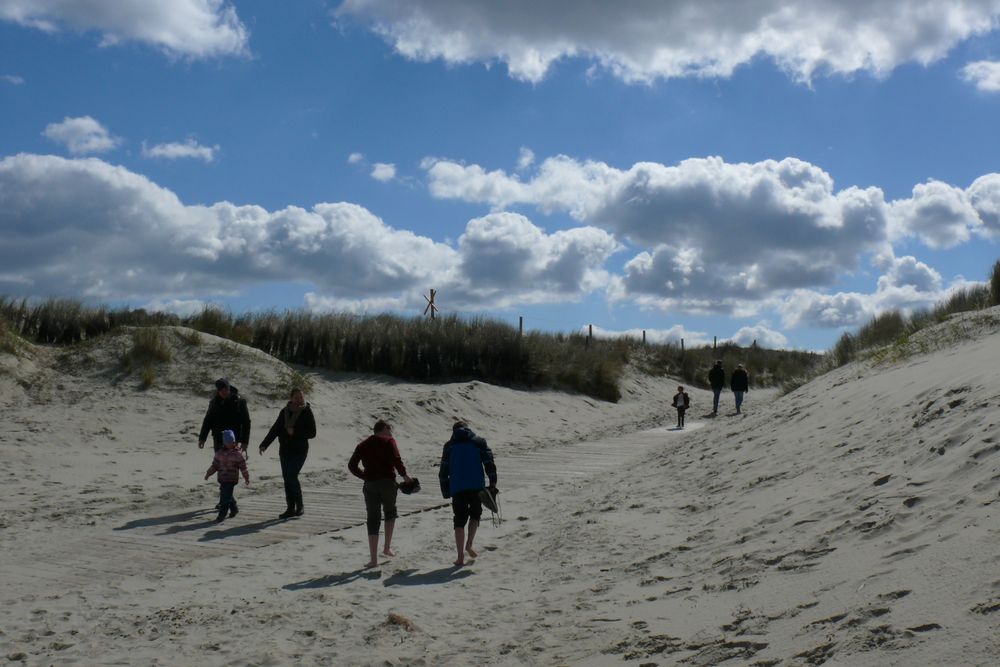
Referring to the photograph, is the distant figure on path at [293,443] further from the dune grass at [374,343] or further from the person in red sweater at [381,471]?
the dune grass at [374,343]

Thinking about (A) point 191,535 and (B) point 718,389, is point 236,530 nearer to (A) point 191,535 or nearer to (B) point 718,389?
(A) point 191,535

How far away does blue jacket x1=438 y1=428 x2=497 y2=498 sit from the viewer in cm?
937

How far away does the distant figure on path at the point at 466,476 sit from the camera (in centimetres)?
931

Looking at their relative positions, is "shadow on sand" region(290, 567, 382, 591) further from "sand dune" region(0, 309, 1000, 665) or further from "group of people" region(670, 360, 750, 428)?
"group of people" region(670, 360, 750, 428)

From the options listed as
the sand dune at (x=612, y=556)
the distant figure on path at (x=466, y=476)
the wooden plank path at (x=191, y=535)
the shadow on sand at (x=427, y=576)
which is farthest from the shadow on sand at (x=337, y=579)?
the wooden plank path at (x=191, y=535)

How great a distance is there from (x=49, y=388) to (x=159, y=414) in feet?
8.80

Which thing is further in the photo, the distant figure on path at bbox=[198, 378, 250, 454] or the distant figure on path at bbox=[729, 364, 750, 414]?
the distant figure on path at bbox=[729, 364, 750, 414]

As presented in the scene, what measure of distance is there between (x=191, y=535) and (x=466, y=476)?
3.46 meters

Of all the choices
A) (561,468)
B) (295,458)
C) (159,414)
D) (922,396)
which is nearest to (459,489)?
(295,458)

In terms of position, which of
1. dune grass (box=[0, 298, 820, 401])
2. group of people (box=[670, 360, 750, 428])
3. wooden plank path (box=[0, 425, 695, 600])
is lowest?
wooden plank path (box=[0, 425, 695, 600])

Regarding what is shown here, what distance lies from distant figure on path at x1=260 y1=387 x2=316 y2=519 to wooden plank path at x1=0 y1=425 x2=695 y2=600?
25 centimetres

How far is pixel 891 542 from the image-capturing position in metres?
5.84

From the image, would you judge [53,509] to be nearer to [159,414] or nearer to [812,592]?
[159,414]

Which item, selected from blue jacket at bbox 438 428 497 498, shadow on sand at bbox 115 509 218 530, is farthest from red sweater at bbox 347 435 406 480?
shadow on sand at bbox 115 509 218 530
